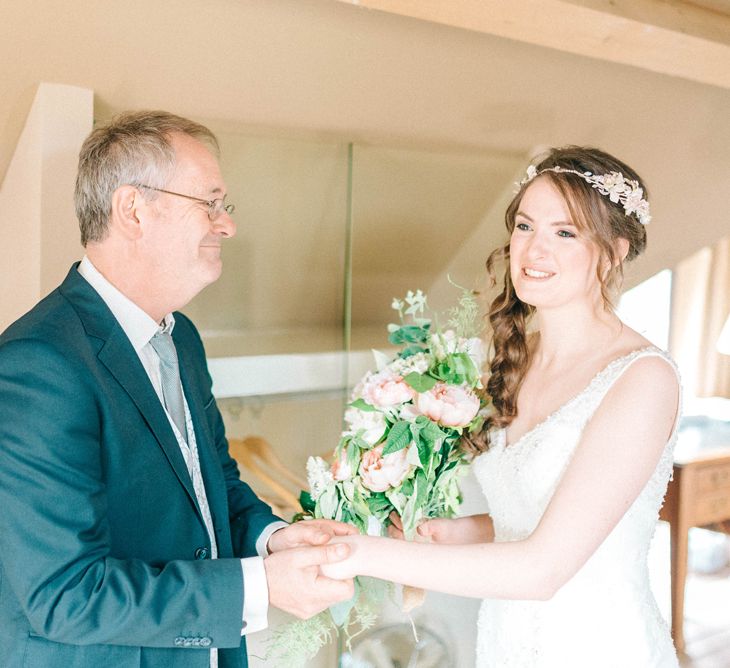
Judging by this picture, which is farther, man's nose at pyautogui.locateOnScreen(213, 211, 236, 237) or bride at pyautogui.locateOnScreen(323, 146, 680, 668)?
man's nose at pyautogui.locateOnScreen(213, 211, 236, 237)

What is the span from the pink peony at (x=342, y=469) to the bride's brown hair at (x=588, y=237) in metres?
0.33

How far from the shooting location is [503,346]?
2047 mm

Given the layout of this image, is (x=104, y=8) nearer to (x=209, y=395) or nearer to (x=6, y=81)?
(x=6, y=81)

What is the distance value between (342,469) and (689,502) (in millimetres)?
2859

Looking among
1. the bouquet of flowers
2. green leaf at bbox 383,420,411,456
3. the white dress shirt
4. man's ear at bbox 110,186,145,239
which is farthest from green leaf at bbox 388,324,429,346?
man's ear at bbox 110,186,145,239

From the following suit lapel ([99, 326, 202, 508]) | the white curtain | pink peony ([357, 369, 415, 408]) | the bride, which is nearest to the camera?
suit lapel ([99, 326, 202, 508])

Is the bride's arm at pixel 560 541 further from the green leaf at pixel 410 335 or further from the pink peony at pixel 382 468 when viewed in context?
the green leaf at pixel 410 335

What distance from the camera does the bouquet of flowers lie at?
5.23ft

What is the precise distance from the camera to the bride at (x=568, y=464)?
1.50m

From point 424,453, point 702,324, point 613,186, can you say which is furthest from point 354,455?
point 702,324

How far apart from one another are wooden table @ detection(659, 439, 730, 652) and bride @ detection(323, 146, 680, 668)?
2.29 metres

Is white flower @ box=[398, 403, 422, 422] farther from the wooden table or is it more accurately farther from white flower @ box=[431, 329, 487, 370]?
the wooden table

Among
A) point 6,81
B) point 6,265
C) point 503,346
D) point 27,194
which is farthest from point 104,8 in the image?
point 503,346

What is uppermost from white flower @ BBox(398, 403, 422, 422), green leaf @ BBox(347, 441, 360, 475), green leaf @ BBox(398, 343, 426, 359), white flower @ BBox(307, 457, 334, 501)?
green leaf @ BBox(398, 343, 426, 359)
